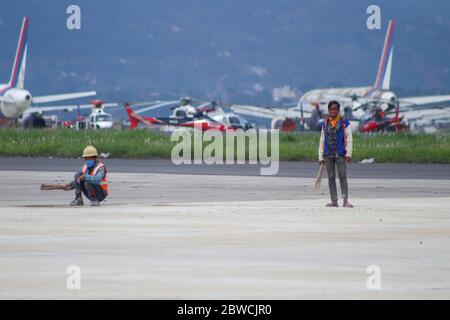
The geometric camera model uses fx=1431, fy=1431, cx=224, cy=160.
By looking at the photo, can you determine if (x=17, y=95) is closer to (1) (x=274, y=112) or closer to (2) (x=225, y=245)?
(1) (x=274, y=112)

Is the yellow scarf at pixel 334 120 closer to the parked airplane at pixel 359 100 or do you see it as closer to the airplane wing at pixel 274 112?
the parked airplane at pixel 359 100

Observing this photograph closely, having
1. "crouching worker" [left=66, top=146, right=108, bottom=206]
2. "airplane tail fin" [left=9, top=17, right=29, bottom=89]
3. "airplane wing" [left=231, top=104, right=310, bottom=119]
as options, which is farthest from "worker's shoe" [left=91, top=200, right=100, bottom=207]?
"airplane wing" [left=231, top=104, right=310, bottom=119]

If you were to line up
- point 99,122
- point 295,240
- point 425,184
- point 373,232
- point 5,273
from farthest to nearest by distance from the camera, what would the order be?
point 99,122
point 425,184
point 373,232
point 295,240
point 5,273

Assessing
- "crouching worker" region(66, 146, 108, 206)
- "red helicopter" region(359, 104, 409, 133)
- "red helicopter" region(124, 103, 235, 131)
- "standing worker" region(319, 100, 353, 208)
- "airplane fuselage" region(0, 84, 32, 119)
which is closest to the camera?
"crouching worker" region(66, 146, 108, 206)

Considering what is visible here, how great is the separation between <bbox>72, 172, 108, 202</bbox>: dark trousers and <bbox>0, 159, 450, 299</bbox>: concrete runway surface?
1.43 ft

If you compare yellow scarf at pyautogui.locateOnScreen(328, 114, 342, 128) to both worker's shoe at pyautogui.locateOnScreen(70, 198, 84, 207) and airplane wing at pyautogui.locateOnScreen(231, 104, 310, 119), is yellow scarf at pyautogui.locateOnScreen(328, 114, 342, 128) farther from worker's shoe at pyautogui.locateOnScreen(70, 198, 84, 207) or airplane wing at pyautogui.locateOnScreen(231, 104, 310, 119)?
airplane wing at pyautogui.locateOnScreen(231, 104, 310, 119)

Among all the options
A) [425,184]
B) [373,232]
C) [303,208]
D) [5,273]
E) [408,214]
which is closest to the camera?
[5,273]

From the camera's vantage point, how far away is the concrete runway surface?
13438 millimetres

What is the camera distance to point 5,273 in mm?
14430
